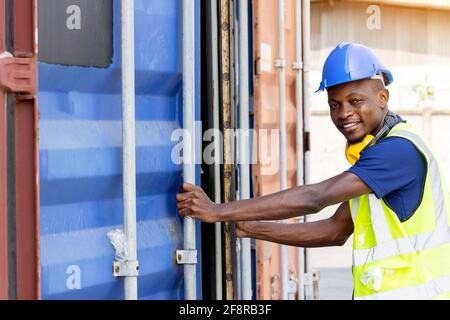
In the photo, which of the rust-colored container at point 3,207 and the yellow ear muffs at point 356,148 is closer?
the rust-colored container at point 3,207

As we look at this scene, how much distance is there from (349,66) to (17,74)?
4.35 ft

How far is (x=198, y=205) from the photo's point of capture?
10.0 ft

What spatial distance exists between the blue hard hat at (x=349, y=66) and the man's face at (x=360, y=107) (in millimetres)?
33

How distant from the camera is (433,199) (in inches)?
120

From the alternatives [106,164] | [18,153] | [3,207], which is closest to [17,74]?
[18,153]

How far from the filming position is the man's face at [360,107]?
3.12 metres

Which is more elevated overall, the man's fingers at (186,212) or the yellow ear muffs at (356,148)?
the yellow ear muffs at (356,148)

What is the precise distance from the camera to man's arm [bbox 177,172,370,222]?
3033mm

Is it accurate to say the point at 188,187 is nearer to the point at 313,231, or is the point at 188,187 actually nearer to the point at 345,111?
the point at 345,111

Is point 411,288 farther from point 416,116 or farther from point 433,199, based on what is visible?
point 416,116

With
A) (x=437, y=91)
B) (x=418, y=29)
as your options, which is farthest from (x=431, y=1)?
(x=437, y=91)

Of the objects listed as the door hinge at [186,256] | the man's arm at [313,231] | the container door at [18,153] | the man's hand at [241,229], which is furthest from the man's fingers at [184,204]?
the container door at [18,153]

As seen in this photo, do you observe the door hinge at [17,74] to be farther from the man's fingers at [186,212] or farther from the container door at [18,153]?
the man's fingers at [186,212]

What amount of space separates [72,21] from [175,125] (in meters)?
0.63
